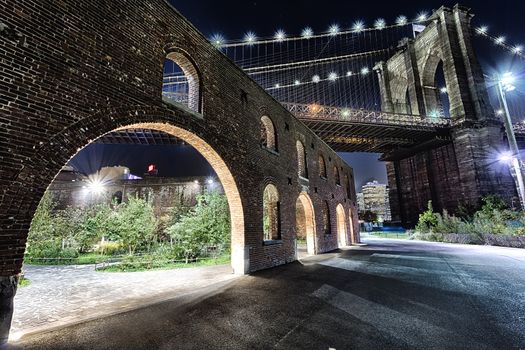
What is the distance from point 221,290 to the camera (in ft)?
17.6

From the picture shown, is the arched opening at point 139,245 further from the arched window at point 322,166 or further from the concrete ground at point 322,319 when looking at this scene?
the arched window at point 322,166

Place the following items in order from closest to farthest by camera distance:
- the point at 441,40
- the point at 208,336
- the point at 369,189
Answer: the point at 208,336 → the point at 441,40 → the point at 369,189

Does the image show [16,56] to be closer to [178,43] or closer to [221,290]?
[178,43]

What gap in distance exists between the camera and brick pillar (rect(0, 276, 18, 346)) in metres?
2.93

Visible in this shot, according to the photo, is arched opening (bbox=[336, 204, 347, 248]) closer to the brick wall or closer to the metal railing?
the metal railing

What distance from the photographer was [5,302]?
297 cm

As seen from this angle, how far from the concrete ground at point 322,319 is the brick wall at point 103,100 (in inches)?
58.8

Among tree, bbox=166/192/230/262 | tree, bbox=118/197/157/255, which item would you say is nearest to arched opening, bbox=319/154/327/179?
tree, bbox=166/192/230/262

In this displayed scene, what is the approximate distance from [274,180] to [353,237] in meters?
11.5

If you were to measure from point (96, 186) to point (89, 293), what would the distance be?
19.3 m

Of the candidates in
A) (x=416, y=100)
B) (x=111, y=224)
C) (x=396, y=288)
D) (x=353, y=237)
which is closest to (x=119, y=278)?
(x=111, y=224)

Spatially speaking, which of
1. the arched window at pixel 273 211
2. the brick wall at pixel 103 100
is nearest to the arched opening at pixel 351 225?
the arched window at pixel 273 211

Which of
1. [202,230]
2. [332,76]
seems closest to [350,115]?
[332,76]

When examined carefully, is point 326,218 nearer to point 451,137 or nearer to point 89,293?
point 89,293
